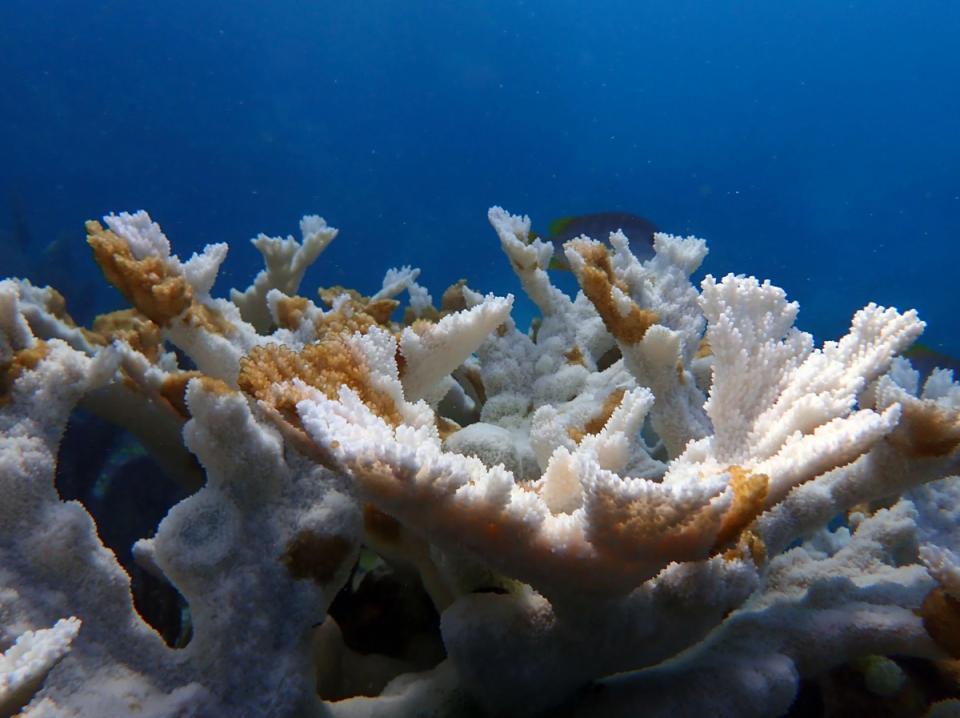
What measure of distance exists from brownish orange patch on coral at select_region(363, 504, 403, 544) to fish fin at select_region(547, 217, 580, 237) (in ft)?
11.0

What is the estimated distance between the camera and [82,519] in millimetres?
1102

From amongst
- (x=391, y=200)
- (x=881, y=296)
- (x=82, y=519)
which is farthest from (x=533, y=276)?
(x=391, y=200)

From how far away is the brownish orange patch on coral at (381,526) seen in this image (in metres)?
1.36

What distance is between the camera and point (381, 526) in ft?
4.50

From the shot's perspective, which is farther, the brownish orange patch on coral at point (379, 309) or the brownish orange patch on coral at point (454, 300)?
the brownish orange patch on coral at point (454, 300)

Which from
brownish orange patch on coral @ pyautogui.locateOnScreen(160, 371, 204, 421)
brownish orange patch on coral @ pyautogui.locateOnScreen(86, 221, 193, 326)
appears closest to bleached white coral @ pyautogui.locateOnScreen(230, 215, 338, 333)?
brownish orange patch on coral @ pyautogui.locateOnScreen(86, 221, 193, 326)

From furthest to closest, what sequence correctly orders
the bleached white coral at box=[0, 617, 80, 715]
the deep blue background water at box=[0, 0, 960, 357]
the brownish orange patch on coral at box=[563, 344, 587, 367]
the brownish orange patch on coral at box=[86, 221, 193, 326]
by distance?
the deep blue background water at box=[0, 0, 960, 357] < the brownish orange patch on coral at box=[563, 344, 587, 367] < the brownish orange patch on coral at box=[86, 221, 193, 326] < the bleached white coral at box=[0, 617, 80, 715]

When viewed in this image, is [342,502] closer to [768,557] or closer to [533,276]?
[768,557]

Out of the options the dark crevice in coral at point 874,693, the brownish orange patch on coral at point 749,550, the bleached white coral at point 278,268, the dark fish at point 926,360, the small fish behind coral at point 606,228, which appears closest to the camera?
the brownish orange patch on coral at point 749,550

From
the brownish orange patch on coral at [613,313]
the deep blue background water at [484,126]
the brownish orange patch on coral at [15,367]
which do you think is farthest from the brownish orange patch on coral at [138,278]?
the deep blue background water at [484,126]

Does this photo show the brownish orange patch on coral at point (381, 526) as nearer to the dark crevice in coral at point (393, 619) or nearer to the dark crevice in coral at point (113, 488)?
the dark crevice in coral at point (393, 619)

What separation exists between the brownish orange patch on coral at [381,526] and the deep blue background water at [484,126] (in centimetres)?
2824

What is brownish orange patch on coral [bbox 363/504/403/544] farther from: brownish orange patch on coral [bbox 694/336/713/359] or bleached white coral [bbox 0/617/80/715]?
brownish orange patch on coral [bbox 694/336/713/359]

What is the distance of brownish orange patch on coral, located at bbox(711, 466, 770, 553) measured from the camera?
85 cm
